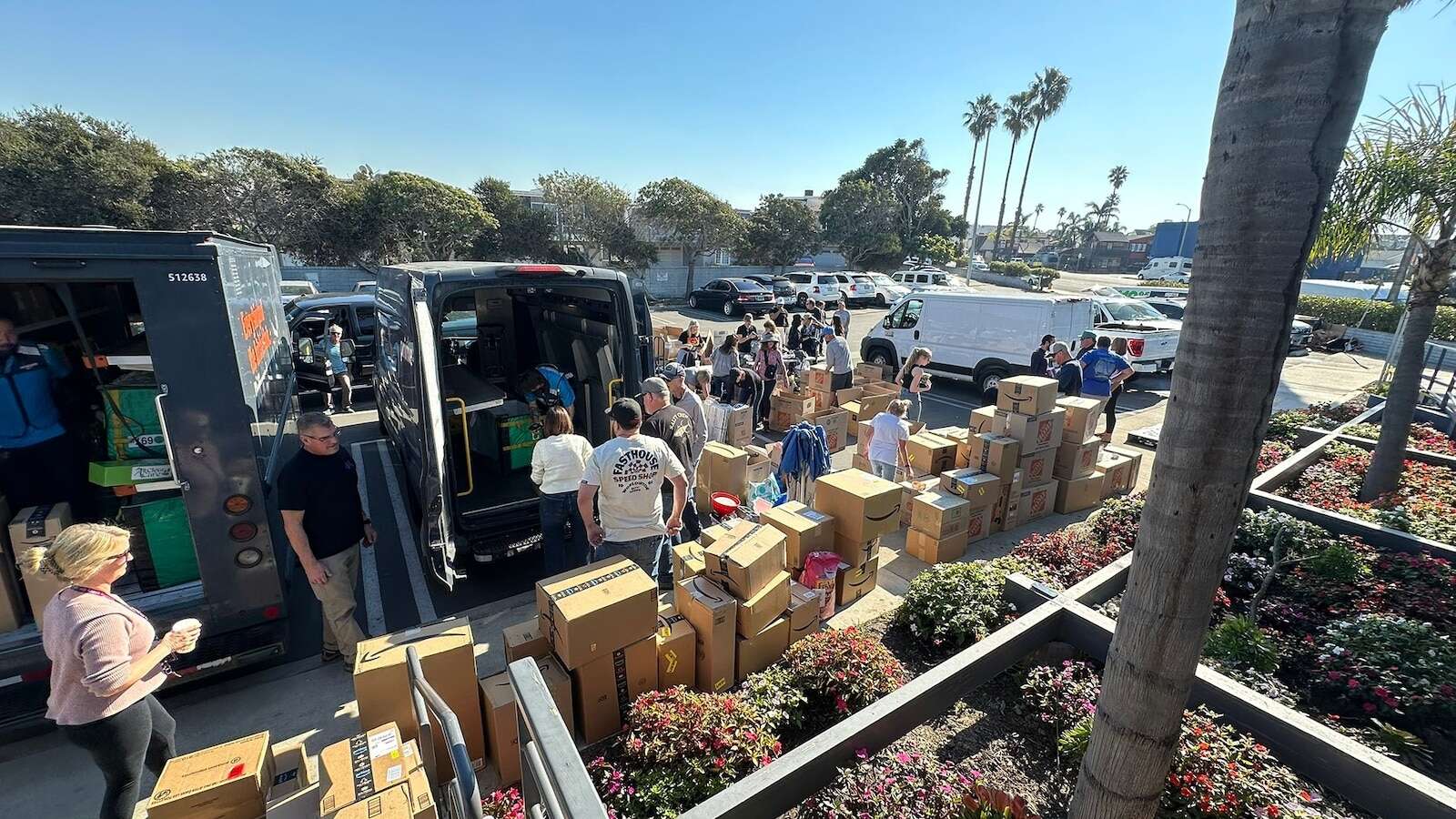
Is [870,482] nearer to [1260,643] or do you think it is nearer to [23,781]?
[1260,643]

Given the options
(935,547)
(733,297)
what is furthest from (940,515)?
(733,297)

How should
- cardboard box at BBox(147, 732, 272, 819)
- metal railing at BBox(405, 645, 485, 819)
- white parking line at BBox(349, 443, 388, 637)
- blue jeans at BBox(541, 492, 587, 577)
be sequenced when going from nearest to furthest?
metal railing at BBox(405, 645, 485, 819) → cardboard box at BBox(147, 732, 272, 819) → blue jeans at BBox(541, 492, 587, 577) → white parking line at BBox(349, 443, 388, 637)

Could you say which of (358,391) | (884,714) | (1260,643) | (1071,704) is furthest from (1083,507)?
(358,391)

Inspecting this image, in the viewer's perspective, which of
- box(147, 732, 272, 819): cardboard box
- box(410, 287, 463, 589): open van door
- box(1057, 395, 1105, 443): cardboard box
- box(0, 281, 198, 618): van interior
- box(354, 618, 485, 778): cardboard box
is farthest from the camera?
box(1057, 395, 1105, 443): cardboard box

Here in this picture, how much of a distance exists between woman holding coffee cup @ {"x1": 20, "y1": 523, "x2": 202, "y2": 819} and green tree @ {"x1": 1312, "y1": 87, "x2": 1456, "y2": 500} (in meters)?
8.38

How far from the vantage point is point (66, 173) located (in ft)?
71.3

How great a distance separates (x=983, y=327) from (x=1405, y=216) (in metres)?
6.20

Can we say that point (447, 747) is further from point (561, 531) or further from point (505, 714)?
point (561, 531)

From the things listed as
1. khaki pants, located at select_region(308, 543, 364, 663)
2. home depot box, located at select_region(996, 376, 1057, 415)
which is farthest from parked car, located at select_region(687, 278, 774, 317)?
khaki pants, located at select_region(308, 543, 364, 663)

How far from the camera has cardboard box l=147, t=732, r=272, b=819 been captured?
2.26 metres

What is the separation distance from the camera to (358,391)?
1102 centimetres

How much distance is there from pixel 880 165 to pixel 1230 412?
49239mm

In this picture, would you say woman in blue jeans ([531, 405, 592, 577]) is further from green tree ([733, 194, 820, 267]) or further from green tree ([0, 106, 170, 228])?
green tree ([733, 194, 820, 267])

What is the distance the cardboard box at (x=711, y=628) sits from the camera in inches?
137
